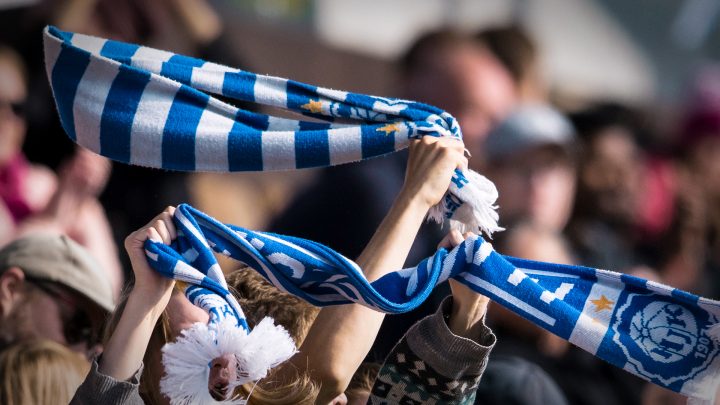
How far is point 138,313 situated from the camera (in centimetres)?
167

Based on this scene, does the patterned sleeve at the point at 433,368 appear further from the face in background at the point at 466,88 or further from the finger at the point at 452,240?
the face in background at the point at 466,88

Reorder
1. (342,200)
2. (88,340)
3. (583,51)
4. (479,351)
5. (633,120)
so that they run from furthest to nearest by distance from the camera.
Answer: (583,51)
(633,120)
(342,200)
(88,340)
(479,351)

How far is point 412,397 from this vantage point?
1.82 meters

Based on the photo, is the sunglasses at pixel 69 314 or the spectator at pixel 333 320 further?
the sunglasses at pixel 69 314

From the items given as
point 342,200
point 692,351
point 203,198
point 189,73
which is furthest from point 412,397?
point 203,198

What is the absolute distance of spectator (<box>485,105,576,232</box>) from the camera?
2.99 meters

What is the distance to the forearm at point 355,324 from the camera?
1805 mm

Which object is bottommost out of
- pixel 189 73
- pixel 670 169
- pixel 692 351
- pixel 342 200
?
pixel 670 169

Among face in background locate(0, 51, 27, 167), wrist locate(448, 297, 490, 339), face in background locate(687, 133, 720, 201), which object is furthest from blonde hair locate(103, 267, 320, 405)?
face in background locate(687, 133, 720, 201)

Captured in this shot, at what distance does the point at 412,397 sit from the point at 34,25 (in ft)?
5.93

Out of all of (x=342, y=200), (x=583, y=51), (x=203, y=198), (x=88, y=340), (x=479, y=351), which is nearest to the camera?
(x=479, y=351)

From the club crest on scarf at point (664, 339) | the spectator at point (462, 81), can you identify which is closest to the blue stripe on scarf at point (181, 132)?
the club crest on scarf at point (664, 339)

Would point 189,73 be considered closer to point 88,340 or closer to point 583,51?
point 88,340

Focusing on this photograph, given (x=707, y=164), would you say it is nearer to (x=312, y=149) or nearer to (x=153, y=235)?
(x=312, y=149)
